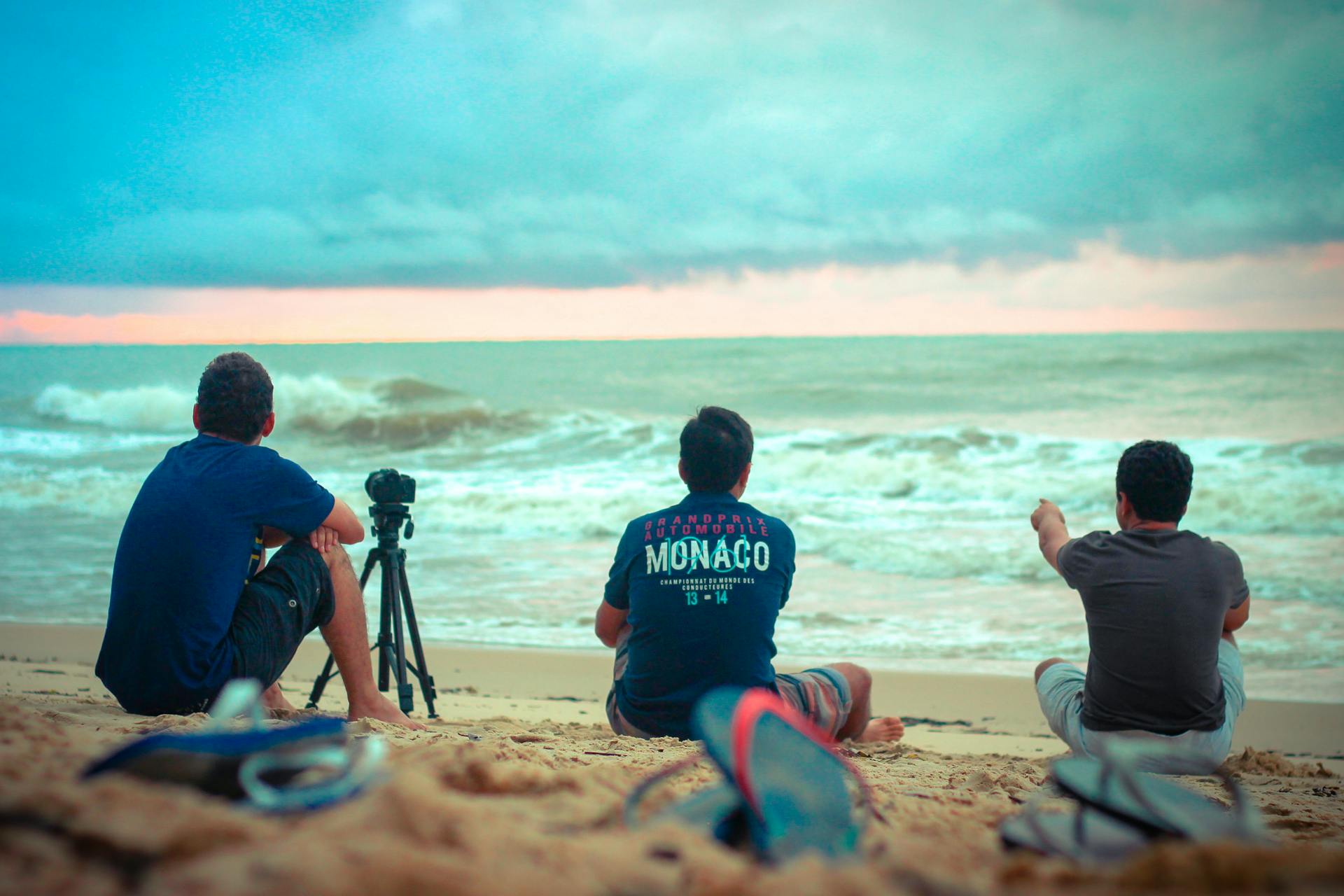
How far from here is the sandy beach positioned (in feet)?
3.25

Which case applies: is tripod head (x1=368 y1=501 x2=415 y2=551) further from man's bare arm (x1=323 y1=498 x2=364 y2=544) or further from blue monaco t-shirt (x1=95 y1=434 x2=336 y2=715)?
blue monaco t-shirt (x1=95 y1=434 x2=336 y2=715)

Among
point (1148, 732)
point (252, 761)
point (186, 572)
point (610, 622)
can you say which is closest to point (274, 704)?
point (186, 572)

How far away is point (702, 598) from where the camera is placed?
2.67m

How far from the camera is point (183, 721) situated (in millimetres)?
2486

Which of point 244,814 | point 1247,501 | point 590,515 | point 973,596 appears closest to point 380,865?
point 244,814

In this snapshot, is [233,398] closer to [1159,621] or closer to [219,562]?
[219,562]

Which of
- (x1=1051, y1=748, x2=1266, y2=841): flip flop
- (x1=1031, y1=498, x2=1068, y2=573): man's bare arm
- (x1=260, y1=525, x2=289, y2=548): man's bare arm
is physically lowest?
(x1=1051, y1=748, x2=1266, y2=841): flip flop

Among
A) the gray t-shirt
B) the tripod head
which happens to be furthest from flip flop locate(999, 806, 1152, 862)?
the tripod head

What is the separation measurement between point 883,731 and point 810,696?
0.59 m

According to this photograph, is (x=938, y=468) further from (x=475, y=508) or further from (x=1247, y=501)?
(x=475, y=508)

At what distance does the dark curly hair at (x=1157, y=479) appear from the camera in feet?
8.63

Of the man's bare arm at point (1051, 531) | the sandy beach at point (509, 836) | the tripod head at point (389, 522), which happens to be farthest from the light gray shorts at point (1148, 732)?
the tripod head at point (389, 522)

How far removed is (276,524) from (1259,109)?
25369 mm

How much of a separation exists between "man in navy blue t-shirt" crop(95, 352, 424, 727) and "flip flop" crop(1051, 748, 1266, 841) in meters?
2.23
